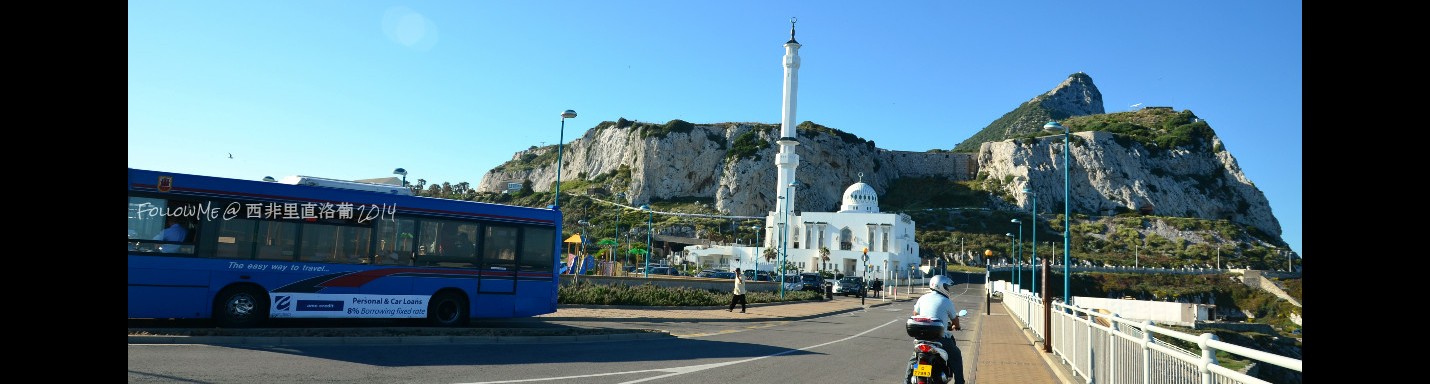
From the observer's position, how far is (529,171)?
17612cm

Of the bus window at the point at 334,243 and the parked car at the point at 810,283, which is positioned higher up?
the bus window at the point at 334,243

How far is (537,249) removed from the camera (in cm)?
Answer: 1622

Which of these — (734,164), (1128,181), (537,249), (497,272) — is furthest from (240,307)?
(1128,181)

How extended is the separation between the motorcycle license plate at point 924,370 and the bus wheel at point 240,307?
11306mm

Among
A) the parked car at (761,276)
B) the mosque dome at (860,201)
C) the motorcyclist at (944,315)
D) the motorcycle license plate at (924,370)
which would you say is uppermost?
the mosque dome at (860,201)

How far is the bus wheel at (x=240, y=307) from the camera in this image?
42.5 ft

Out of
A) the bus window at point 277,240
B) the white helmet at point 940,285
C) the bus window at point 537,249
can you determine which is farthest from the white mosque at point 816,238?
the white helmet at point 940,285

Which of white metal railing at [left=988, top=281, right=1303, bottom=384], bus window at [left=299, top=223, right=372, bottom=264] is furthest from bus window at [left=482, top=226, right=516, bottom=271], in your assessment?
white metal railing at [left=988, top=281, right=1303, bottom=384]

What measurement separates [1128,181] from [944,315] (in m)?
164

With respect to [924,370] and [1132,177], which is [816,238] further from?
[924,370]

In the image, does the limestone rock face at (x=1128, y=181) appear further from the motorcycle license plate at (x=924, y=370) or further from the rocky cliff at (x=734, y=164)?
the motorcycle license plate at (x=924, y=370)
